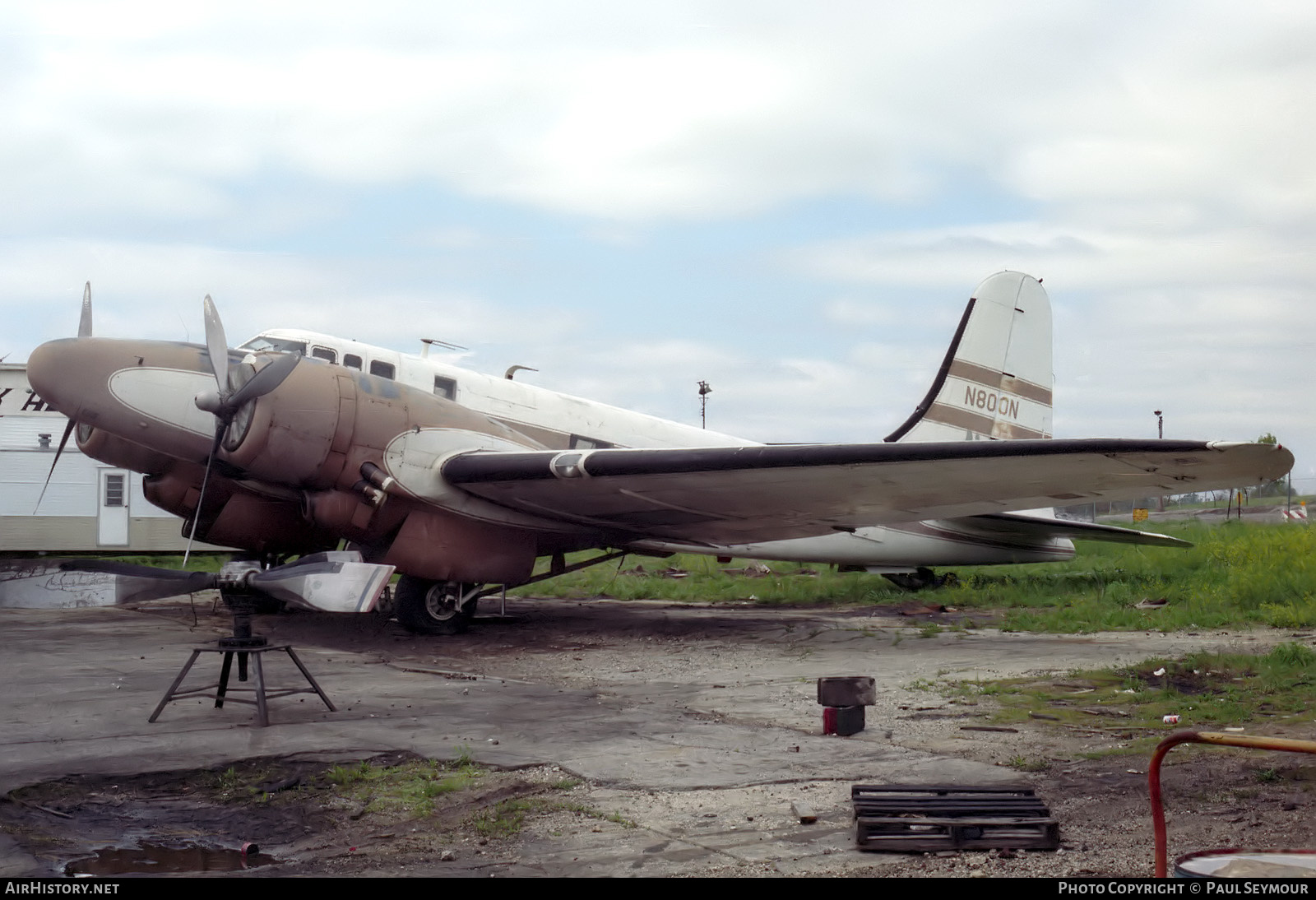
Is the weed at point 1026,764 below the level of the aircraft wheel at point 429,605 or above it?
below

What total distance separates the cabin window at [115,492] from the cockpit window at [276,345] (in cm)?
966

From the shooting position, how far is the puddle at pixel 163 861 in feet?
14.5

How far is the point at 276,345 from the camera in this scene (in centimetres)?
1310

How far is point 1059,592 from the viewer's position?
644 inches

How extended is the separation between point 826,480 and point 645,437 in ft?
13.5

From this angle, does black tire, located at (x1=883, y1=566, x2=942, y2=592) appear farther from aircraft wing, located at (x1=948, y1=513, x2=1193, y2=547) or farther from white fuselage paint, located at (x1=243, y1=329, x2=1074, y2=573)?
aircraft wing, located at (x1=948, y1=513, x2=1193, y2=547)

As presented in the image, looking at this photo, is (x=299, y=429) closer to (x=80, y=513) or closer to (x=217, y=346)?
(x=217, y=346)


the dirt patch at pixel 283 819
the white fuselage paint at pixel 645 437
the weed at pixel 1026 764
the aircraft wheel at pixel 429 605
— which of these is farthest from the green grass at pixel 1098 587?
the dirt patch at pixel 283 819

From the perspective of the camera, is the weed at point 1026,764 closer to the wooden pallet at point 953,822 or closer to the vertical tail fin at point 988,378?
the wooden pallet at point 953,822

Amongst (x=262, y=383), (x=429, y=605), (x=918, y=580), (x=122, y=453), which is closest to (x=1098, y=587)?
(x=918, y=580)

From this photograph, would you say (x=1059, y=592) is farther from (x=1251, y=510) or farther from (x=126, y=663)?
(x=1251, y=510)

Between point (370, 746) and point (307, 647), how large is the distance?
594cm

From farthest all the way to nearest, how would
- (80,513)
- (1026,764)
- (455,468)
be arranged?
1. (80,513)
2. (455,468)
3. (1026,764)
